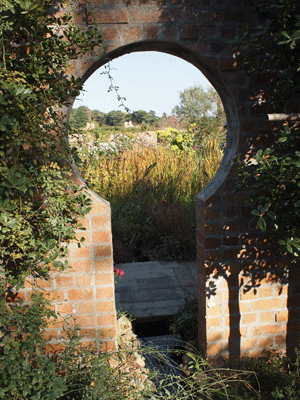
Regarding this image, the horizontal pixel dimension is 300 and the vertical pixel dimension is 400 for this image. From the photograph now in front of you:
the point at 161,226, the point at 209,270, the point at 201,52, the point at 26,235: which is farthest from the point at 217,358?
the point at 161,226

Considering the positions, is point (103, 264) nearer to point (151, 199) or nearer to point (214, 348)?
point (214, 348)

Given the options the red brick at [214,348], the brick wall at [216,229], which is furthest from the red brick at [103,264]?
the red brick at [214,348]

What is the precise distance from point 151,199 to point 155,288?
215 cm

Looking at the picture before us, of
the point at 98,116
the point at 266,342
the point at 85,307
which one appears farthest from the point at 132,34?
the point at 98,116

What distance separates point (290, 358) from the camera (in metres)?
2.58

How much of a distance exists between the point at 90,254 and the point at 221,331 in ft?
3.60

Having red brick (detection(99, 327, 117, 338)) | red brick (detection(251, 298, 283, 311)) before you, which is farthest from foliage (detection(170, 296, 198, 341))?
red brick (detection(99, 327, 117, 338))

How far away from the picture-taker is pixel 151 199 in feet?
19.1

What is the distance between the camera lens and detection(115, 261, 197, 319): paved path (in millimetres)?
3465

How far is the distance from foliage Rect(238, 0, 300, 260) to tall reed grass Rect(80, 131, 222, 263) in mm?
2838

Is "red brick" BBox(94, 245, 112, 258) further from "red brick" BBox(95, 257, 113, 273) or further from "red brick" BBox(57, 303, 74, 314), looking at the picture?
"red brick" BBox(57, 303, 74, 314)

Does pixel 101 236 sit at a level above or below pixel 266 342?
above

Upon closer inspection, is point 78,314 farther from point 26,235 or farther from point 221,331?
point 221,331

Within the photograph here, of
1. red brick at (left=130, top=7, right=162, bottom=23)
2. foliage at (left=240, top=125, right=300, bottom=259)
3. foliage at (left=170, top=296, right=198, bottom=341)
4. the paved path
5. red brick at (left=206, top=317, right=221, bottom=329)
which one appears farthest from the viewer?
the paved path
